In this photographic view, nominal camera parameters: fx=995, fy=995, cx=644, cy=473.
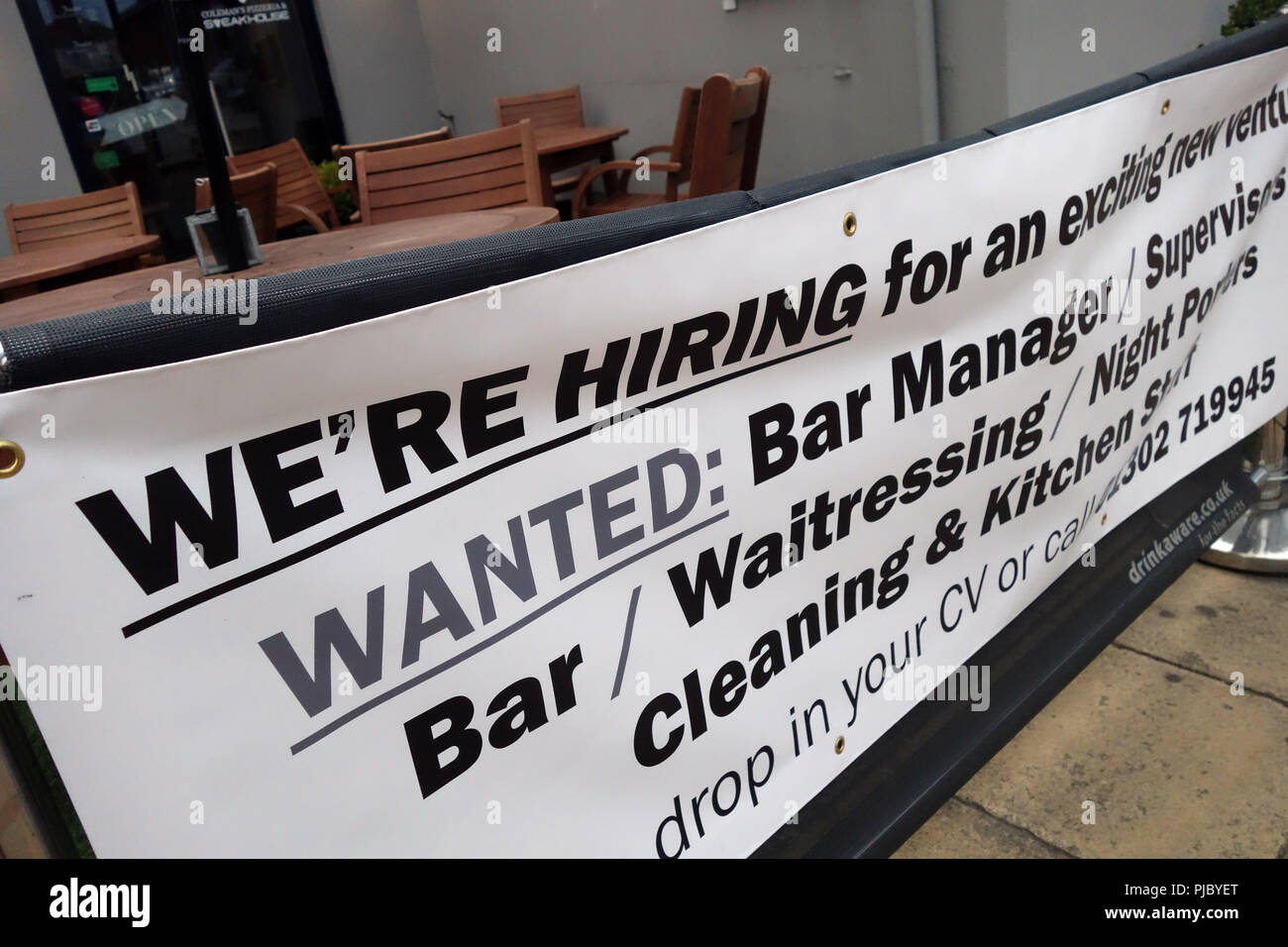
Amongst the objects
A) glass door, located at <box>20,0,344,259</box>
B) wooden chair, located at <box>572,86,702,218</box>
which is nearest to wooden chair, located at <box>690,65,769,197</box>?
wooden chair, located at <box>572,86,702,218</box>

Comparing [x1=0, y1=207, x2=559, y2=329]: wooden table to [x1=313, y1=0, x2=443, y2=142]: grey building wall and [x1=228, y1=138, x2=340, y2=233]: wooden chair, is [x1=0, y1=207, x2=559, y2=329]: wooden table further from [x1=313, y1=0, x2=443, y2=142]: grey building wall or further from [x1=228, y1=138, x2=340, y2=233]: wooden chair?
[x1=313, y1=0, x2=443, y2=142]: grey building wall

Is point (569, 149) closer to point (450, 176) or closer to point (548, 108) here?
point (548, 108)

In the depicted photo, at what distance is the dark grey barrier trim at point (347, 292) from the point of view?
0.78 m

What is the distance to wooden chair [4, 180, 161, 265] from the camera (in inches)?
191

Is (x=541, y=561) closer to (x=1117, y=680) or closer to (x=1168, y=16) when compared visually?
(x=1117, y=680)

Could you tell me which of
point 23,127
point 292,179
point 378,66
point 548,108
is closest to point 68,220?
point 292,179

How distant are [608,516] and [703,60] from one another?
540cm

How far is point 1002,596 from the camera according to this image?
1.76 metres

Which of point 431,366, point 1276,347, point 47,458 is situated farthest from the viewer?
point 1276,347

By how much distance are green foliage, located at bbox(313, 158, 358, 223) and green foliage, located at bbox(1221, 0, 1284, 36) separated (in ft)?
16.7

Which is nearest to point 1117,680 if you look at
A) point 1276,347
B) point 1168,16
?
point 1276,347

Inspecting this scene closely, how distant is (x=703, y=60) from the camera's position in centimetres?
590

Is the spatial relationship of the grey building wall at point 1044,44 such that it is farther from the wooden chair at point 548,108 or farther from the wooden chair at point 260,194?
the wooden chair at point 260,194
